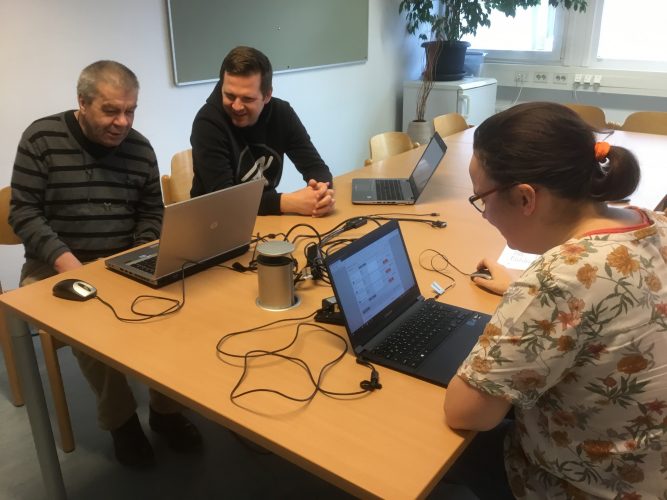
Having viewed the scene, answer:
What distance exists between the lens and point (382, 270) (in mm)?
1372

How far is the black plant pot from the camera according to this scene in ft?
16.0

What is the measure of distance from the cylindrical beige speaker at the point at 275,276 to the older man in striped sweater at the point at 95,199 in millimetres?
720

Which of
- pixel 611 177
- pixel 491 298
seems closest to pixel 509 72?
pixel 491 298

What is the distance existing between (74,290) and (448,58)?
13.6ft

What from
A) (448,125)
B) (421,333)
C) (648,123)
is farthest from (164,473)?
(648,123)

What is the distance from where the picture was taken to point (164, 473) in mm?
1907

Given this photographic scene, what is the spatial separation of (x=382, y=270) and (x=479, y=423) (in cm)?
46

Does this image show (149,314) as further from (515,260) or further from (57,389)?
(515,260)

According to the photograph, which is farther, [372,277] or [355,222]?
[355,222]

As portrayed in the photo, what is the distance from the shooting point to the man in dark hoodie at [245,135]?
2.12 metres

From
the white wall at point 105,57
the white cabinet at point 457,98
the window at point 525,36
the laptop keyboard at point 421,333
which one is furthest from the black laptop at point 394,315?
the window at point 525,36

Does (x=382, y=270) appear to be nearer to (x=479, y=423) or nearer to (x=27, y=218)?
(x=479, y=423)

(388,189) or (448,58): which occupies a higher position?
(448,58)

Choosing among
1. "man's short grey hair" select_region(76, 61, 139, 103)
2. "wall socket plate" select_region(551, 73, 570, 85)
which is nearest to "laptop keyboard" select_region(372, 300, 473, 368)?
"man's short grey hair" select_region(76, 61, 139, 103)
